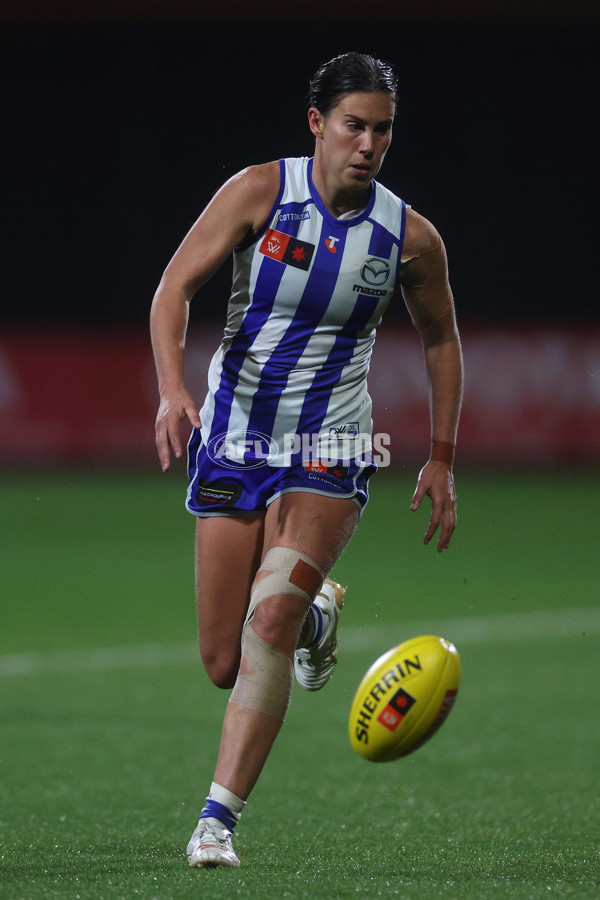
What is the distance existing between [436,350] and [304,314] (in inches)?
20.0

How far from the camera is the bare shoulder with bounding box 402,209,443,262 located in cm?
430

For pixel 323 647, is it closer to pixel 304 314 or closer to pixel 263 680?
pixel 263 680

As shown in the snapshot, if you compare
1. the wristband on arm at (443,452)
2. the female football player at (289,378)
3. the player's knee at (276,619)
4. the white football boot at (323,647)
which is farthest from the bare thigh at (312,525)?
the white football boot at (323,647)

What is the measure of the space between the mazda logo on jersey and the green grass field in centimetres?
170

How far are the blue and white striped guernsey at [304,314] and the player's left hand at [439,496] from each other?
0.84 feet

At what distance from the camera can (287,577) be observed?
4035 millimetres

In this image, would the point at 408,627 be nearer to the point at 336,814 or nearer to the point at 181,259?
the point at 336,814

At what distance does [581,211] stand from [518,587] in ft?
40.1

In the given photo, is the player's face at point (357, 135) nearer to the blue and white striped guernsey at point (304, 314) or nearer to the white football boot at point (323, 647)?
the blue and white striped guernsey at point (304, 314)

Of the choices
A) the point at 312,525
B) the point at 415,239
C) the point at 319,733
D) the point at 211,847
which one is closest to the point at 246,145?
the point at 319,733

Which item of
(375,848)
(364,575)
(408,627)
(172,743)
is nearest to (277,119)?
(364,575)

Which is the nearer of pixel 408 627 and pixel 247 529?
pixel 247 529

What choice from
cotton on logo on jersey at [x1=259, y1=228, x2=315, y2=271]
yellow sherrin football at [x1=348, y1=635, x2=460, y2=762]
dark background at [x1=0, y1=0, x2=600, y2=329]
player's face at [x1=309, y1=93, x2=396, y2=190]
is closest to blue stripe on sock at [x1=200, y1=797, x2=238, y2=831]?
yellow sherrin football at [x1=348, y1=635, x2=460, y2=762]

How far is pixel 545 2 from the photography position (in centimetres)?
1912
